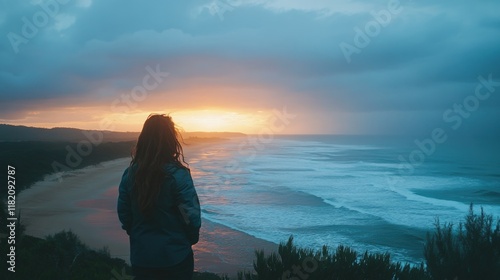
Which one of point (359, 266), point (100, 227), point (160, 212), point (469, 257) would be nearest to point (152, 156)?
point (160, 212)

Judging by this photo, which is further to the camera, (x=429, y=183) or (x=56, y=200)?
(x=429, y=183)

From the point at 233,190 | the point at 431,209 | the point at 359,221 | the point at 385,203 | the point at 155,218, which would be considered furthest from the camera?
the point at 233,190

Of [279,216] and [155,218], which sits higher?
[155,218]

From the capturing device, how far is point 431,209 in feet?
70.6

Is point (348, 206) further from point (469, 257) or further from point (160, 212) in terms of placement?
point (160, 212)

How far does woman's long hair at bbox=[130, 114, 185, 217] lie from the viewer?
228 centimetres

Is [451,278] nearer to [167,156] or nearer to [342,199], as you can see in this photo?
[167,156]

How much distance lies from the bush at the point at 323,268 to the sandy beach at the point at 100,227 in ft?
15.5

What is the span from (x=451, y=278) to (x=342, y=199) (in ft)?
57.3

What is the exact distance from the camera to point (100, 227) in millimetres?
14398

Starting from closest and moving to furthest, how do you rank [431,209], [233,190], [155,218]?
1. [155,218]
2. [431,209]
3. [233,190]

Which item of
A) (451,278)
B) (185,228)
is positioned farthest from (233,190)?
(185,228)

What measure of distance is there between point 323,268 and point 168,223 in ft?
10.9

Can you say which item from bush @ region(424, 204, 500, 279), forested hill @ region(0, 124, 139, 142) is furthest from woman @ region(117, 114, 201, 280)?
forested hill @ region(0, 124, 139, 142)
